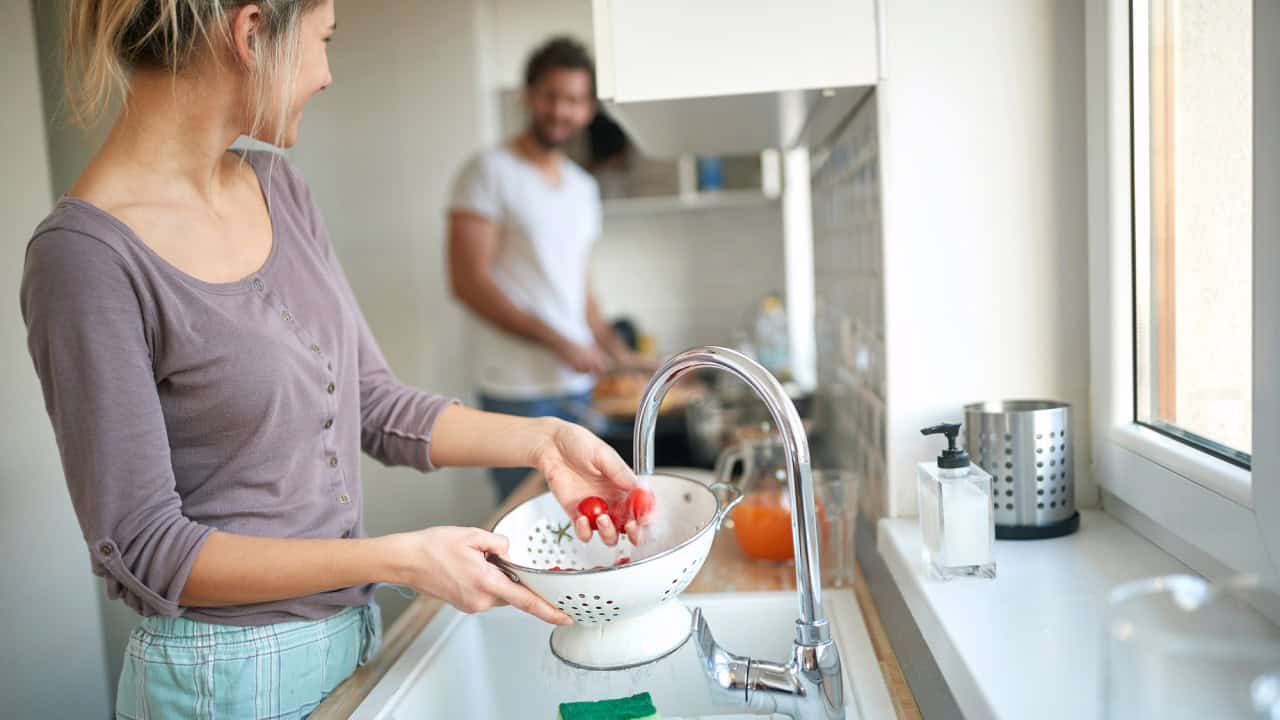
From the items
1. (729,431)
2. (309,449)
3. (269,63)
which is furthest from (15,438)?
(729,431)

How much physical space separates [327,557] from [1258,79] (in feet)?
2.57

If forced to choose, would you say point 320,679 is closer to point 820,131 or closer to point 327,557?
point 327,557

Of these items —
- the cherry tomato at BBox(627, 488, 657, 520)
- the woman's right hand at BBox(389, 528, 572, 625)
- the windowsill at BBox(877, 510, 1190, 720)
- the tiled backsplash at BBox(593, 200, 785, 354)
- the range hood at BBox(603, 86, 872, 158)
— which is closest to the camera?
the windowsill at BBox(877, 510, 1190, 720)

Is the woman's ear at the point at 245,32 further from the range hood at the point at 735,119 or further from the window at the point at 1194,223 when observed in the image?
the window at the point at 1194,223

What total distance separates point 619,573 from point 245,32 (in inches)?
22.2

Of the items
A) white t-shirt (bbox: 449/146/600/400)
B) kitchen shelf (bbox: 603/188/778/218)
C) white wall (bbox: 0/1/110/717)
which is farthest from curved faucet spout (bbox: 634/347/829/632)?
kitchen shelf (bbox: 603/188/778/218)

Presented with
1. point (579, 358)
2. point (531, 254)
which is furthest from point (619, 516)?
point (531, 254)

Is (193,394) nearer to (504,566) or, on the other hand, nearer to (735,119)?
(504,566)

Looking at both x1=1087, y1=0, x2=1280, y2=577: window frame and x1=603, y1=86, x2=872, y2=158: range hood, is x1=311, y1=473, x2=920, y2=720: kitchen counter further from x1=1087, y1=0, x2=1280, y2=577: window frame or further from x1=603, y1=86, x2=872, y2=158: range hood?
x1=603, y1=86, x2=872, y2=158: range hood

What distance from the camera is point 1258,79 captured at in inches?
26.5

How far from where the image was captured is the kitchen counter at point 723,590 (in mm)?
870

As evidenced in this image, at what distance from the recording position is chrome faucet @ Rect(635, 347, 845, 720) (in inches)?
27.6

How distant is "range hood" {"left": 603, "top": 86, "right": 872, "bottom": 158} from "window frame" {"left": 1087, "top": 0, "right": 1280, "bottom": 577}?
24 cm

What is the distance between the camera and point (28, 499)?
159 centimetres
